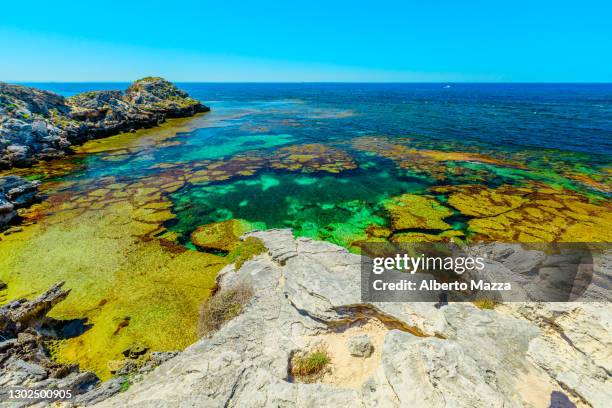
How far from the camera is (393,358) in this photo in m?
9.41

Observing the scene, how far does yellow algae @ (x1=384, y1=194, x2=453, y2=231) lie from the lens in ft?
81.9

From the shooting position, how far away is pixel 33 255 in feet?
68.5

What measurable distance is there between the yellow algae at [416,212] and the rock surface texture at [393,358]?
43.9 ft

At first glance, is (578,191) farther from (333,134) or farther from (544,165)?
(333,134)

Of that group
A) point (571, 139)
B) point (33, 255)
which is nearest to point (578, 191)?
point (571, 139)

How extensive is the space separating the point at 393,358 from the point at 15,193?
122 ft

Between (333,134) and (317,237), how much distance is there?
150ft

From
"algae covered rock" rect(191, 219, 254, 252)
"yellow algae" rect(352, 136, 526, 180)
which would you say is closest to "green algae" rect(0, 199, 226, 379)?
"algae covered rock" rect(191, 219, 254, 252)

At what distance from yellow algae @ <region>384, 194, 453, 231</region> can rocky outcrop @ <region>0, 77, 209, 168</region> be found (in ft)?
171

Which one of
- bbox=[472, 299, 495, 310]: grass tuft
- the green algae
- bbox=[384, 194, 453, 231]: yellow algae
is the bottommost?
the green algae

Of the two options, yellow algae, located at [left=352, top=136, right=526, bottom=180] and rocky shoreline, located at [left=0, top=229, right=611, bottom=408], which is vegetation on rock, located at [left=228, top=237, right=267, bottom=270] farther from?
yellow algae, located at [left=352, top=136, right=526, bottom=180]

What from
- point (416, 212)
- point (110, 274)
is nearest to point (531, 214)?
point (416, 212)

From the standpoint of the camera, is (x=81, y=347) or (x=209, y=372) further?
(x=81, y=347)

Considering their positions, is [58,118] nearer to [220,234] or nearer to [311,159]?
[311,159]
